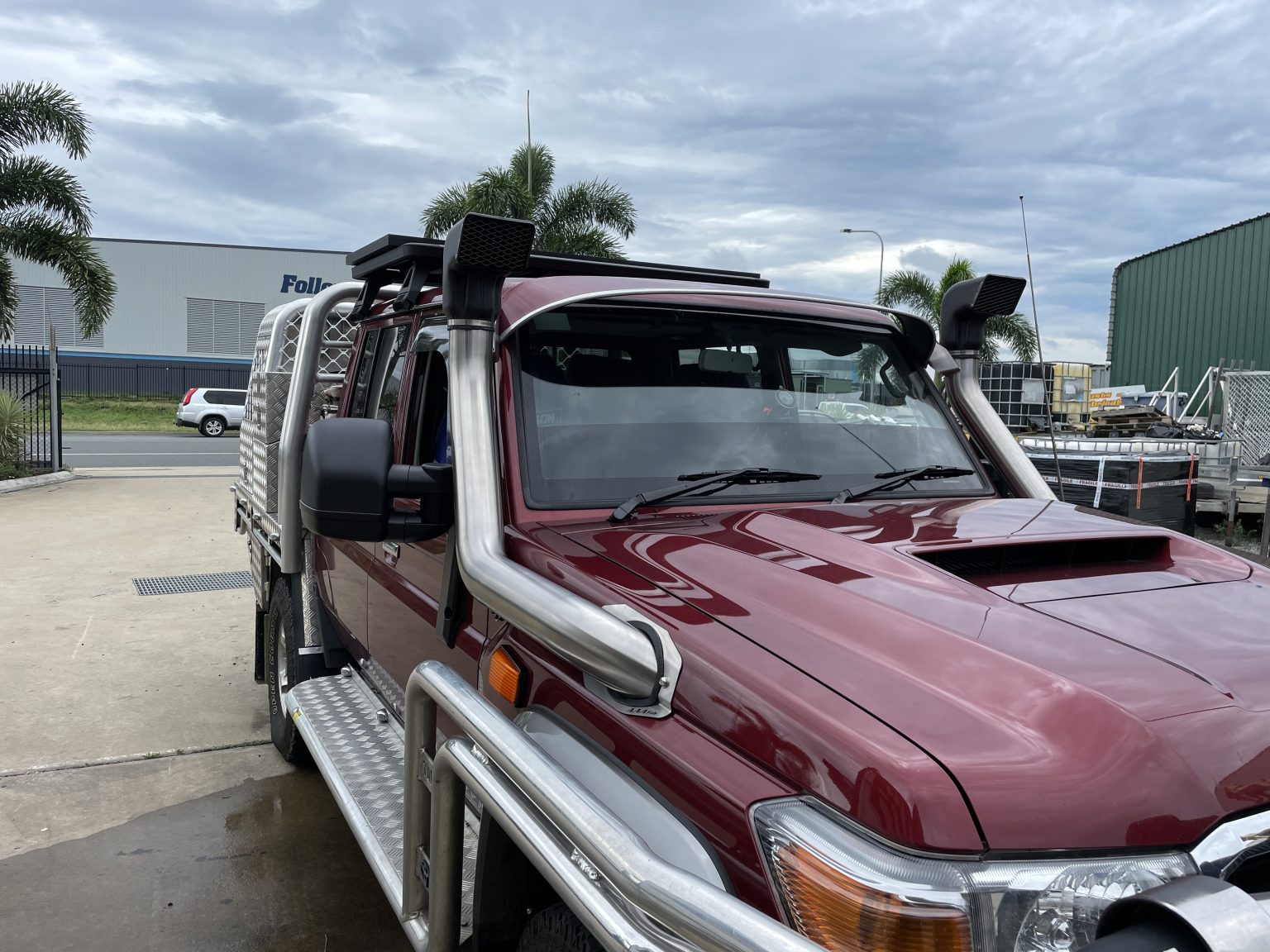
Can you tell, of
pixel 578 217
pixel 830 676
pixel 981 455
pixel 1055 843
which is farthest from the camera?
pixel 578 217

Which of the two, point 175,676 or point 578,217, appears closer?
point 175,676

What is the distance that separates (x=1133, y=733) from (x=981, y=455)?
204 centimetres

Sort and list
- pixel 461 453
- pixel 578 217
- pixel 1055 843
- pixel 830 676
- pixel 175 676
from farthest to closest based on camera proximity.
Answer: pixel 578 217, pixel 175 676, pixel 461 453, pixel 830 676, pixel 1055 843

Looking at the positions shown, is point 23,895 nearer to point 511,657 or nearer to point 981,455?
point 511,657

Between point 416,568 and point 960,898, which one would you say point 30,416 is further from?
point 960,898

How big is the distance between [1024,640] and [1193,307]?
27.8 meters

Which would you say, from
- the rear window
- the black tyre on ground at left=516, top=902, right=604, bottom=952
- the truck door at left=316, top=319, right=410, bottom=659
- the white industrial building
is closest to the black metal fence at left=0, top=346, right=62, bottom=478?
the rear window

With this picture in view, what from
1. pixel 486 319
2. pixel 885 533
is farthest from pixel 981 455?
pixel 486 319

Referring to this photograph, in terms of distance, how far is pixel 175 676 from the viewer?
20.0 feet

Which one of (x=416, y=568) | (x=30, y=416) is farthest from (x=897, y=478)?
(x=30, y=416)

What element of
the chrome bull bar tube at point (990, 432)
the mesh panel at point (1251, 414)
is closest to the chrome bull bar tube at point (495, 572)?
the chrome bull bar tube at point (990, 432)

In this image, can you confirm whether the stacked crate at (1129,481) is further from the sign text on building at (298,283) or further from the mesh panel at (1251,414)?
the sign text on building at (298,283)

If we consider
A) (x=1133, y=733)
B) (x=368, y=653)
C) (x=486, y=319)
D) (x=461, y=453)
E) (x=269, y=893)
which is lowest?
(x=269, y=893)

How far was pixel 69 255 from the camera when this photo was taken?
16.5 metres
